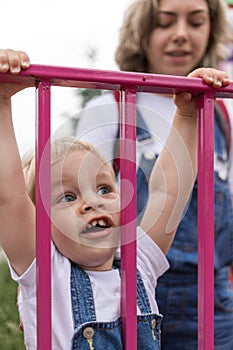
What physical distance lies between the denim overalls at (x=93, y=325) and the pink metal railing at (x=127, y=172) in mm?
39

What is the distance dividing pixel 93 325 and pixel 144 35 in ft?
3.68

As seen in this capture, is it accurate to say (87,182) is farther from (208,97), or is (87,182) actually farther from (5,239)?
(208,97)

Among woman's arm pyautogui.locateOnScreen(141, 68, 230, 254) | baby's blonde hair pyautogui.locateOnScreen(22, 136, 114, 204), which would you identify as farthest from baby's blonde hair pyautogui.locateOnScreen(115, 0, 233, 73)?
baby's blonde hair pyautogui.locateOnScreen(22, 136, 114, 204)

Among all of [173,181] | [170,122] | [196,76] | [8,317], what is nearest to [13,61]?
[196,76]

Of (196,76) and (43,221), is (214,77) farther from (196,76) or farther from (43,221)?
(43,221)

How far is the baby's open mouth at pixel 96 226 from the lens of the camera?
1.57 meters

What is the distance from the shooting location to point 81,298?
5.19ft

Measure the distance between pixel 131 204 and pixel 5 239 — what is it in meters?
0.26

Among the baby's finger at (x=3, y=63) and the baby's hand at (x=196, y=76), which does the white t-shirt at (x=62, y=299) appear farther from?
the baby's finger at (x=3, y=63)

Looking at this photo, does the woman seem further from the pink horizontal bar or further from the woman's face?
the pink horizontal bar

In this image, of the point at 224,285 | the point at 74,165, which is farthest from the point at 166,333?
the point at 74,165

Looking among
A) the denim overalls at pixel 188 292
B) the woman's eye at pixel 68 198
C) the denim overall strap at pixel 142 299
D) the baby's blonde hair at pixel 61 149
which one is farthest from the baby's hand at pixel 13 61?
the denim overalls at pixel 188 292

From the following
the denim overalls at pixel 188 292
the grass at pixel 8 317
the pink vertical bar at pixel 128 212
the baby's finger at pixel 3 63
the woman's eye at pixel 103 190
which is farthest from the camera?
the grass at pixel 8 317

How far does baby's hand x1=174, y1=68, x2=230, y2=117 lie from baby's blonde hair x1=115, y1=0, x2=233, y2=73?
2.38 feet
